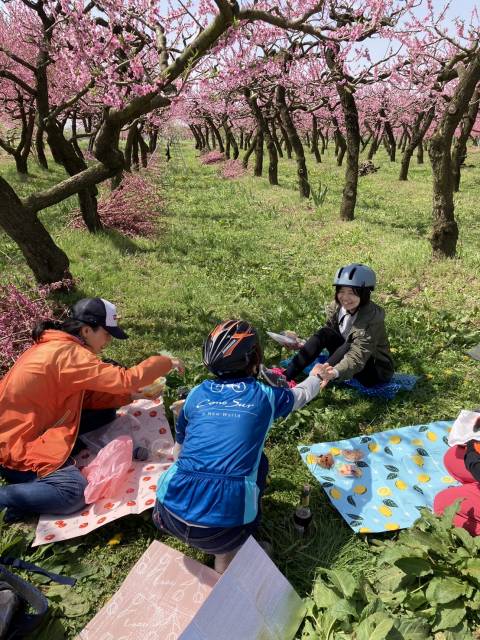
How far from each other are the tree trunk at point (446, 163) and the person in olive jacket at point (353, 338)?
11.8 ft

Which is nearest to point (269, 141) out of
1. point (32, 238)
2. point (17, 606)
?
point (32, 238)

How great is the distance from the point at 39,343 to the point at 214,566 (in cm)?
182

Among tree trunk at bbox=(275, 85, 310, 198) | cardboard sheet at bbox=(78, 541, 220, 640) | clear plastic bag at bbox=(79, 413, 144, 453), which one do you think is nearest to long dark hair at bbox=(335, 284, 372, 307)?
clear plastic bag at bbox=(79, 413, 144, 453)

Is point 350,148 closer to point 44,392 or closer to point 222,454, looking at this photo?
point 44,392

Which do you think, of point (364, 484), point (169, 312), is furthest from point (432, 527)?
point (169, 312)

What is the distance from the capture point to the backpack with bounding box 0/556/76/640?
2054mm

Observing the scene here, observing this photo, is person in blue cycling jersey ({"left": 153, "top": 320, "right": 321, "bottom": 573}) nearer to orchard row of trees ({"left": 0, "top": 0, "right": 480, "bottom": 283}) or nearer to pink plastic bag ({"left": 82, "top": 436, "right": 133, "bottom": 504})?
pink plastic bag ({"left": 82, "top": 436, "right": 133, "bottom": 504})

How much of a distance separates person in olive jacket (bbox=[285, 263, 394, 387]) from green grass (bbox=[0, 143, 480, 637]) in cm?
36

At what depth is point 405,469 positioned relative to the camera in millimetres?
3252

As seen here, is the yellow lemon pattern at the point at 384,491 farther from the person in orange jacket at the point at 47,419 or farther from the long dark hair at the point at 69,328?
the long dark hair at the point at 69,328

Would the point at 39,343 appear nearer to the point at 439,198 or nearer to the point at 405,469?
the point at 405,469

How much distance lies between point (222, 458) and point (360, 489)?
1311mm

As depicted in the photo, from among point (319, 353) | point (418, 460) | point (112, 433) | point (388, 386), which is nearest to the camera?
point (418, 460)

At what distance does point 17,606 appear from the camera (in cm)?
210
